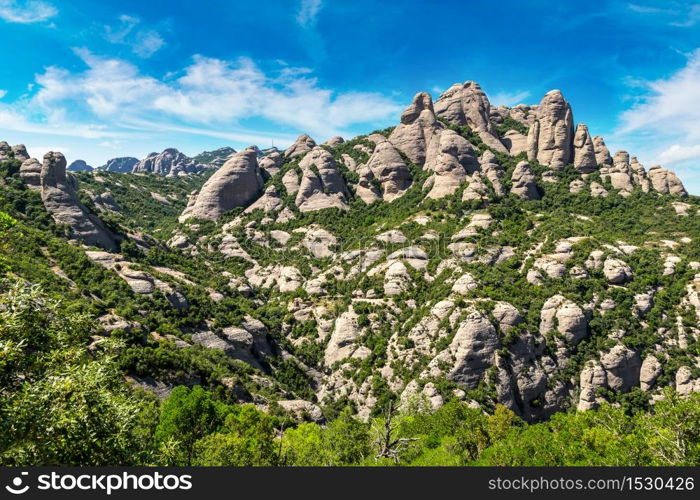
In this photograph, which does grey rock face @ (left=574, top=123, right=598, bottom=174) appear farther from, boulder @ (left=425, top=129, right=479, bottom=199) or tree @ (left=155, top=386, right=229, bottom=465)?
tree @ (left=155, top=386, right=229, bottom=465)

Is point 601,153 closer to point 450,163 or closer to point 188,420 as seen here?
point 450,163

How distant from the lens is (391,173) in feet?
454

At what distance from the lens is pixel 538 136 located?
482 ft

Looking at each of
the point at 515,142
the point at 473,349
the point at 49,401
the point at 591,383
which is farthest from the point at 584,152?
the point at 49,401

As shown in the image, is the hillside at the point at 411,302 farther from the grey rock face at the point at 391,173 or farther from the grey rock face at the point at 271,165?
the grey rock face at the point at 271,165

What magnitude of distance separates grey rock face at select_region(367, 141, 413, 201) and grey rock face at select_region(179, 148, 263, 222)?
49.0 metres

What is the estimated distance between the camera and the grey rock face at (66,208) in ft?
282

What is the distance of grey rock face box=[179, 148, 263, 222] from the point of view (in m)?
140

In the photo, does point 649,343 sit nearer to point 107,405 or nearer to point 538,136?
point 107,405

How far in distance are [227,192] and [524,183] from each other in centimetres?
10826

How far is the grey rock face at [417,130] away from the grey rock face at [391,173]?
25.2ft

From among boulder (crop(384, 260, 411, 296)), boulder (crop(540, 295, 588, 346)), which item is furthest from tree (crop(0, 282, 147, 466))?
boulder (crop(540, 295, 588, 346))

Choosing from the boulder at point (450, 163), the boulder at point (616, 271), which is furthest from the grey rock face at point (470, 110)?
the boulder at point (616, 271)

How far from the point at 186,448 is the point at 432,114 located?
483ft
